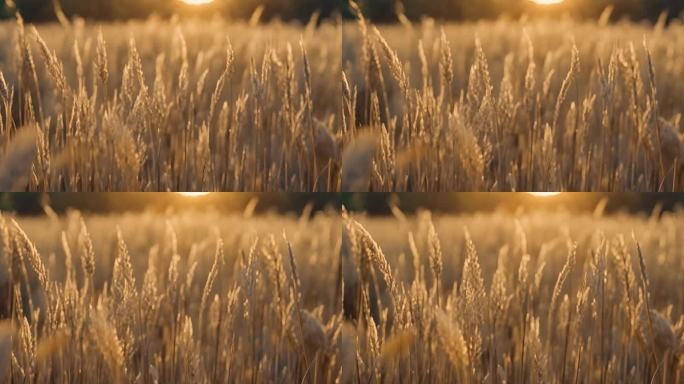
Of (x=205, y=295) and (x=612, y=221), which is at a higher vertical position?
(x=612, y=221)

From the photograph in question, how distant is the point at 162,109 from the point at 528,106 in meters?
1.02

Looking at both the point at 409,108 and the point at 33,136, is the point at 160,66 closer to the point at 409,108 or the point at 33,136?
the point at 33,136

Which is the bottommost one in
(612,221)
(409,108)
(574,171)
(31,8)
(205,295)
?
(205,295)

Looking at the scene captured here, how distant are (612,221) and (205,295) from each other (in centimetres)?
114

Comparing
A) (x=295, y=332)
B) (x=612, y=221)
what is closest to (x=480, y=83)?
(x=612, y=221)

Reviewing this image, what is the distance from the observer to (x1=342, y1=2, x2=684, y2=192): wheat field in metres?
2.19

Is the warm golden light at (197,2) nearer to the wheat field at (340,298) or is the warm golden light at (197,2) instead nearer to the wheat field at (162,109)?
the wheat field at (162,109)

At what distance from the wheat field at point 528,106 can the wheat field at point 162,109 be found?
140 mm

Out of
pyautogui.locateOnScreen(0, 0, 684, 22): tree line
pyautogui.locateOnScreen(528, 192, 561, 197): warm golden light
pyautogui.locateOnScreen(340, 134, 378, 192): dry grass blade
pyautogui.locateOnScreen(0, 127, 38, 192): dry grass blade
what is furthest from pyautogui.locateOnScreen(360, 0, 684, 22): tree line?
pyautogui.locateOnScreen(0, 127, 38, 192): dry grass blade

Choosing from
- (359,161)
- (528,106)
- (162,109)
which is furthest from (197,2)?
(528,106)

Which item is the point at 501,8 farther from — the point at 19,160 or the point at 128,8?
the point at 19,160

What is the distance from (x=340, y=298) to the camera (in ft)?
7.22

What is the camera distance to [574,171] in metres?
2.18

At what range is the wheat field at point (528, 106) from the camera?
219cm
